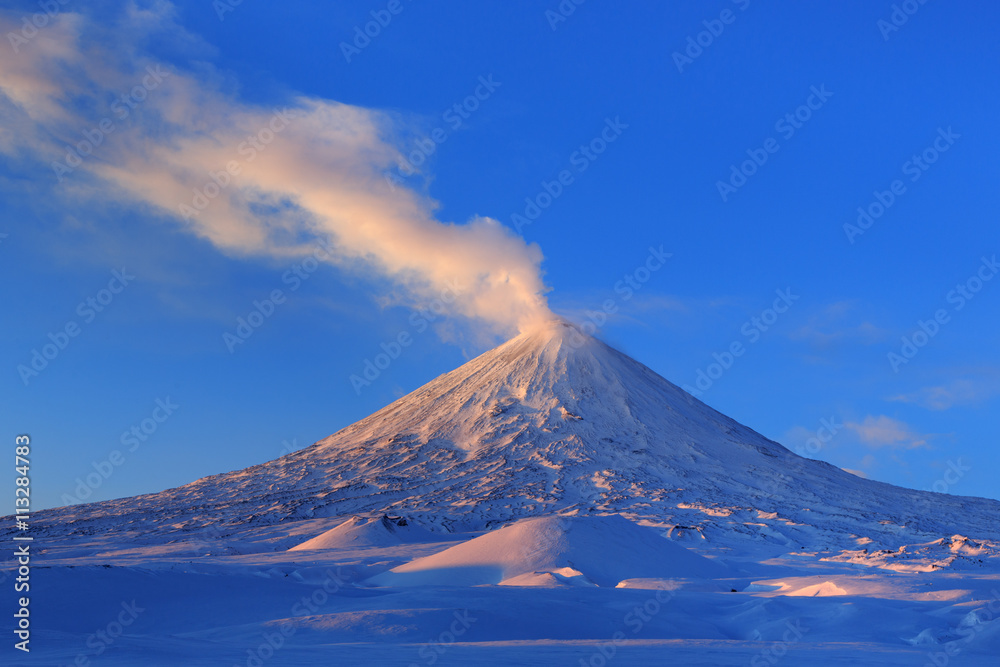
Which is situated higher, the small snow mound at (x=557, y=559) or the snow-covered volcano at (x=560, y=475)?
the snow-covered volcano at (x=560, y=475)

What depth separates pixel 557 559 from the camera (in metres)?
29.3

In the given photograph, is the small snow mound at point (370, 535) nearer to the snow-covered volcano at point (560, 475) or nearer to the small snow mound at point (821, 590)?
the snow-covered volcano at point (560, 475)

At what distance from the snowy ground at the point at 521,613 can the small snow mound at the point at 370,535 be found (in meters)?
10.1

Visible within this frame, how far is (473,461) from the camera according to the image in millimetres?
63969

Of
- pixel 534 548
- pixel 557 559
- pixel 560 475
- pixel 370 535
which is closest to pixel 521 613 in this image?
pixel 557 559

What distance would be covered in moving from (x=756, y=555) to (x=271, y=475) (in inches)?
1627

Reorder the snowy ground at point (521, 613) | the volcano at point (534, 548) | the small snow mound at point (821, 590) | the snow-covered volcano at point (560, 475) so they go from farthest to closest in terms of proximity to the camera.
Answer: the snow-covered volcano at point (560, 475)
the small snow mound at point (821, 590)
the volcano at point (534, 548)
the snowy ground at point (521, 613)

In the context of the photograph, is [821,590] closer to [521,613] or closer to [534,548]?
[534,548]

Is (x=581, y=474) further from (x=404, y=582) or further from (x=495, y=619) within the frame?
(x=495, y=619)

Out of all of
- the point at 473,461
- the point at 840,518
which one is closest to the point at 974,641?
the point at 840,518

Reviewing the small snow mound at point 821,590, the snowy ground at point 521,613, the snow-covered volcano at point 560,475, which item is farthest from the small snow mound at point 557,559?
the snow-covered volcano at point 560,475

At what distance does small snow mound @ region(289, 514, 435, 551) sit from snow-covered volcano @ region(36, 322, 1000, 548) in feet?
8.47

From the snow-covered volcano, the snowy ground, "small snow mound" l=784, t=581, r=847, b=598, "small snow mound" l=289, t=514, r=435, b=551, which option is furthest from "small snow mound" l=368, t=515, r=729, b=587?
the snow-covered volcano

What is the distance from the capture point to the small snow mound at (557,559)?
2833 centimetres
